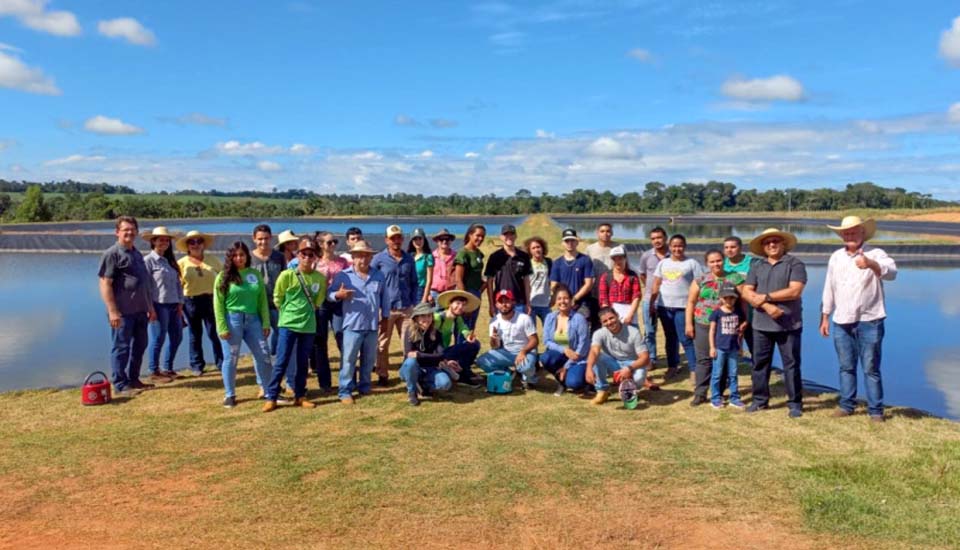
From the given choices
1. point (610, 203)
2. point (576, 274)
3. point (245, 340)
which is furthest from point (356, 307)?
point (610, 203)

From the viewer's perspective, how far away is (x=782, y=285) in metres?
5.61

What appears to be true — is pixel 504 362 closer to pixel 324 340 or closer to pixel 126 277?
pixel 324 340

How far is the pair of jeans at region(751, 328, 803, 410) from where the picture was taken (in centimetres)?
568

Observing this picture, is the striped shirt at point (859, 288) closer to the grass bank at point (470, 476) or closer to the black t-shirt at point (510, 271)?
the grass bank at point (470, 476)

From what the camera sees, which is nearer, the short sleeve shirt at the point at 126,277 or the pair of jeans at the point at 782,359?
the pair of jeans at the point at 782,359

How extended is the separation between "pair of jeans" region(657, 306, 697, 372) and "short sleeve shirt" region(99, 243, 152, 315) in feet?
17.2

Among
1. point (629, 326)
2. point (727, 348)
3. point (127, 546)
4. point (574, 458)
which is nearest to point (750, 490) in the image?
point (574, 458)

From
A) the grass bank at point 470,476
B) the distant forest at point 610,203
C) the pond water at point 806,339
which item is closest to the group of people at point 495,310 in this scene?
the grass bank at point 470,476

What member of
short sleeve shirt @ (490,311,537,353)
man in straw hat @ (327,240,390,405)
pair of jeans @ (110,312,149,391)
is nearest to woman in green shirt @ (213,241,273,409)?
man in straw hat @ (327,240,390,405)

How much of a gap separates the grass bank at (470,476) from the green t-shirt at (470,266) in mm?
1437

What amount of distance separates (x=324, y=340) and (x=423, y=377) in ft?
3.55

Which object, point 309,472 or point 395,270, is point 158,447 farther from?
point 395,270

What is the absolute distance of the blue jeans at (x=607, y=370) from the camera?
615 cm

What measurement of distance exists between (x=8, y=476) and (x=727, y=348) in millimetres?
5662
